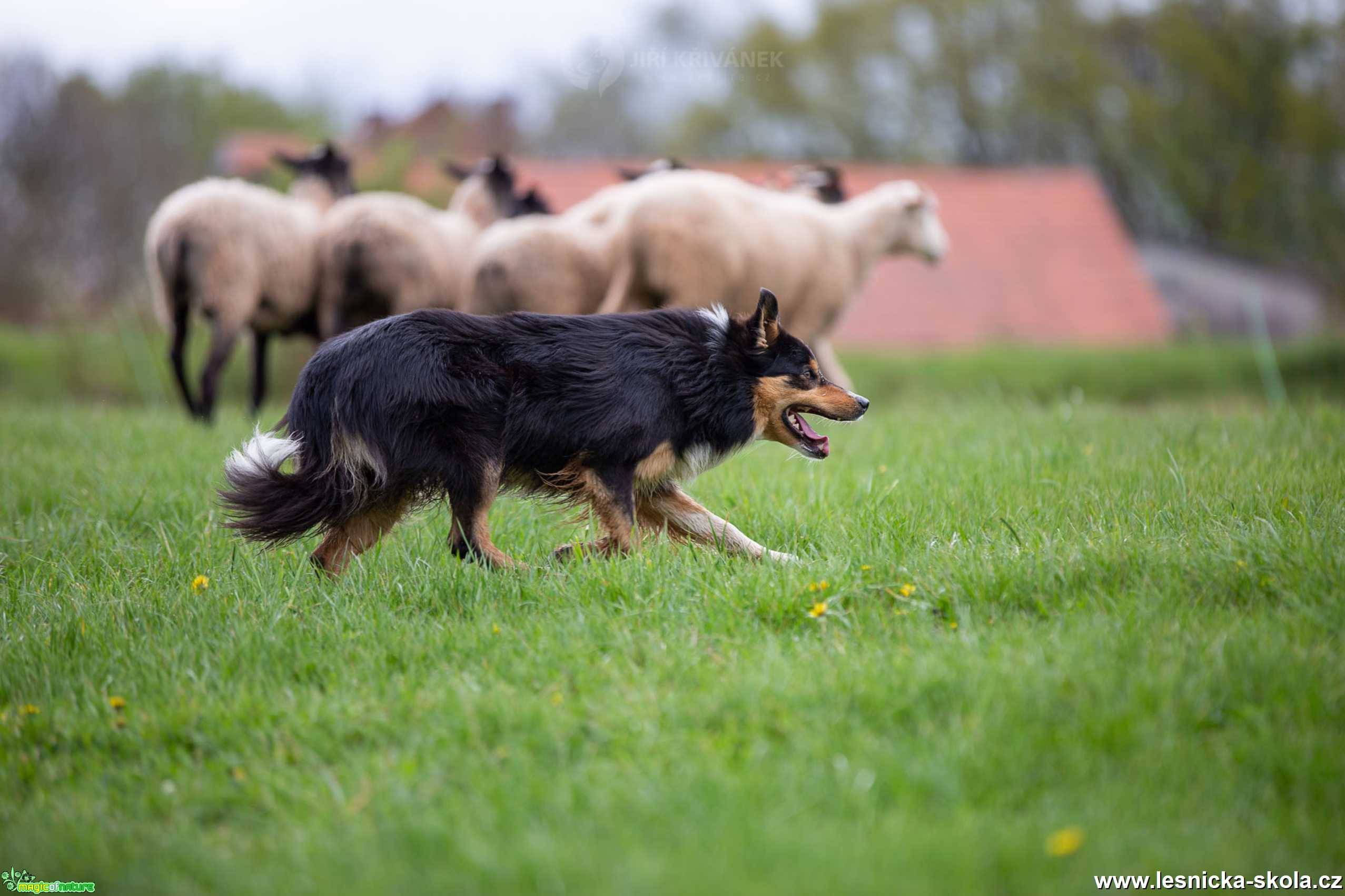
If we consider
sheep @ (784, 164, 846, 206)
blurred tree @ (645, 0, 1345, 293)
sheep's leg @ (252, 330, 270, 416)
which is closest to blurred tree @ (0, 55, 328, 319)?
sheep's leg @ (252, 330, 270, 416)

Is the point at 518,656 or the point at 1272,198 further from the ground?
the point at 518,656

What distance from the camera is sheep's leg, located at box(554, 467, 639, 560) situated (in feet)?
15.5

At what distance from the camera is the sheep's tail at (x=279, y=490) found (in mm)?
4449

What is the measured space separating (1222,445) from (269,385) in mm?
13401

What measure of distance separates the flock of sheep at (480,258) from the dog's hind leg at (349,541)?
14.1 feet

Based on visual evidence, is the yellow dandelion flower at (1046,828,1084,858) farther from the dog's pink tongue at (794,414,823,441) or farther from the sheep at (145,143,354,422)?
the sheep at (145,143,354,422)

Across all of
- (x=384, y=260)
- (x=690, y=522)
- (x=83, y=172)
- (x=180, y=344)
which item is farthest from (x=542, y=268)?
(x=83, y=172)

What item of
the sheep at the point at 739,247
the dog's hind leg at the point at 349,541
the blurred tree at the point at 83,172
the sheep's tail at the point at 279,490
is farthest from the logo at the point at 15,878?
A: the blurred tree at the point at 83,172

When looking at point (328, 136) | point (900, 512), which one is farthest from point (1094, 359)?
point (328, 136)

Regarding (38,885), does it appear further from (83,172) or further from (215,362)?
(83,172)

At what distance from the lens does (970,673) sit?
11.0ft

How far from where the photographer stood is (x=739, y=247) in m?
9.89

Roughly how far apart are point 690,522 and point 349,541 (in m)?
1.50

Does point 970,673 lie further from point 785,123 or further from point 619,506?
point 785,123
